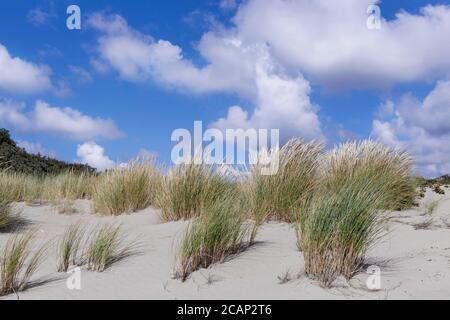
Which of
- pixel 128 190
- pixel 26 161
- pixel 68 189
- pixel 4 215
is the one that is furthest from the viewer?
pixel 26 161

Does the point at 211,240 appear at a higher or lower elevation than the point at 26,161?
lower

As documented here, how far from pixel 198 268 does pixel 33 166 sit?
2026 centimetres

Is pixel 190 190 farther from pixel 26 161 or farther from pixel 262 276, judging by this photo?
pixel 26 161

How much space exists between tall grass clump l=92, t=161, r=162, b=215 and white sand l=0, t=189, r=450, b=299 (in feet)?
13.4

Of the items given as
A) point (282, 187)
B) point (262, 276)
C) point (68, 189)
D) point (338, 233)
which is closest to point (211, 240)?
point (262, 276)

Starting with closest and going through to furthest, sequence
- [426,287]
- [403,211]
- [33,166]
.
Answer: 1. [426,287]
2. [403,211]
3. [33,166]

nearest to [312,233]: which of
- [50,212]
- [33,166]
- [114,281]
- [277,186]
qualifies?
[114,281]

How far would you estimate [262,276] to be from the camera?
488cm

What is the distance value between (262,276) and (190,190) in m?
3.53

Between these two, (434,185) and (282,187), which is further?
(434,185)
